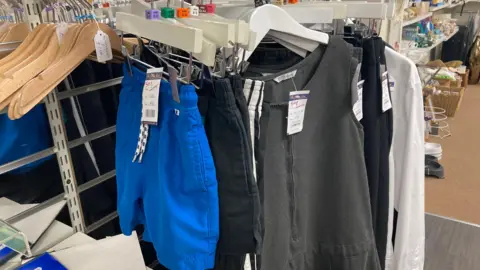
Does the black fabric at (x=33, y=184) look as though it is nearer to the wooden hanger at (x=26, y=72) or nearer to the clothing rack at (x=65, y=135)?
the clothing rack at (x=65, y=135)

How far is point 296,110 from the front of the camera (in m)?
0.96

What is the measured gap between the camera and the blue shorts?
29.1 inches

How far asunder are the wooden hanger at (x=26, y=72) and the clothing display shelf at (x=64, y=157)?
0.13 meters

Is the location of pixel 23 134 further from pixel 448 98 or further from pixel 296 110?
pixel 448 98

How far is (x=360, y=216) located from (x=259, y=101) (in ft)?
1.60

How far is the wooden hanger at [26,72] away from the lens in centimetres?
86

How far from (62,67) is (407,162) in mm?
1066

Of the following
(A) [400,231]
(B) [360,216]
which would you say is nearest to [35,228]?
(B) [360,216]

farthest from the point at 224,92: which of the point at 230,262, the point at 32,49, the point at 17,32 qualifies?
the point at 17,32

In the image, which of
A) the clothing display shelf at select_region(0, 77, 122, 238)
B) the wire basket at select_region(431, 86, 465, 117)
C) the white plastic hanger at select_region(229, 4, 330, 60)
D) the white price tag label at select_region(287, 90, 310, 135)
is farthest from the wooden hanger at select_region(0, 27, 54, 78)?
the wire basket at select_region(431, 86, 465, 117)

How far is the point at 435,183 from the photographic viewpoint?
2895mm

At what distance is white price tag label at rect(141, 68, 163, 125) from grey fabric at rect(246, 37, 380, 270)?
232 mm

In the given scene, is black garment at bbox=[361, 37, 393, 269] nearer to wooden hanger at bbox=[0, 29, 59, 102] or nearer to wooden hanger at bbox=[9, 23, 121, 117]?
wooden hanger at bbox=[9, 23, 121, 117]

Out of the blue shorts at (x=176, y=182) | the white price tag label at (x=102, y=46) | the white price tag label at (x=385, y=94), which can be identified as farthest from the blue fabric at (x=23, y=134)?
the white price tag label at (x=385, y=94)
